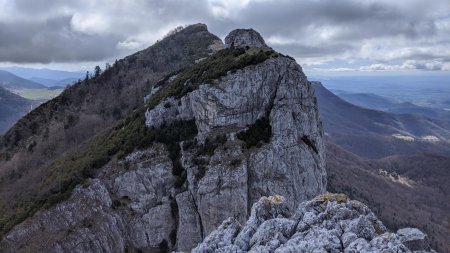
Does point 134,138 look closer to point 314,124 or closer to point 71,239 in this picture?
point 71,239

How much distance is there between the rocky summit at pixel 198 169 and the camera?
2434 inches

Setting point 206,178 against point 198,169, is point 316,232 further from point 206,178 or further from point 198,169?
point 198,169

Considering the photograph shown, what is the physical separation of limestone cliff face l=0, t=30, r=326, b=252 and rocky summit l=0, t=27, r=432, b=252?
6.1 inches

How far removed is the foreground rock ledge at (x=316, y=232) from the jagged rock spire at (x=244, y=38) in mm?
69723

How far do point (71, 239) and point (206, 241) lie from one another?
35408 millimetres

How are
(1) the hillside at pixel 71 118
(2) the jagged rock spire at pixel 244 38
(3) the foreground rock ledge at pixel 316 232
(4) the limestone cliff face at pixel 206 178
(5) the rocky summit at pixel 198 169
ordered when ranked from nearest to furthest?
(3) the foreground rock ledge at pixel 316 232 → (4) the limestone cliff face at pixel 206 178 → (5) the rocky summit at pixel 198 169 → (1) the hillside at pixel 71 118 → (2) the jagged rock spire at pixel 244 38

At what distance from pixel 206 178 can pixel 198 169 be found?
8.99 feet

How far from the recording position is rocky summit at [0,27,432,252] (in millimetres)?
61812

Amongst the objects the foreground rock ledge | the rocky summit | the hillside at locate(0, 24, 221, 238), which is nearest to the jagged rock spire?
the rocky summit

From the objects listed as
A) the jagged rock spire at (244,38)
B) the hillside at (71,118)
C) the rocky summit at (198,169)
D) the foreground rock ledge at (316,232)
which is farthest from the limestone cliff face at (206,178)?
the jagged rock spire at (244,38)

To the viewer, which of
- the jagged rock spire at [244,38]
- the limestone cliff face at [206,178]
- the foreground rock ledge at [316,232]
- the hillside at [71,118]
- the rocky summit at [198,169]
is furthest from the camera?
the jagged rock spire at [244,38]

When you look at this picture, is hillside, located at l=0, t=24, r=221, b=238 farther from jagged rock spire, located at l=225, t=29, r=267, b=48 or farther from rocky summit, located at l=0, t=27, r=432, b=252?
jagged rock spire, located at l=225, t=29, r=267, b=48

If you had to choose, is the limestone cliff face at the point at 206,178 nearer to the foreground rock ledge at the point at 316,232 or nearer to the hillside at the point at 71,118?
the hillside at the point at 71,118

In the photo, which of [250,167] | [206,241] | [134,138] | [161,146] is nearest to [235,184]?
[250,167]
